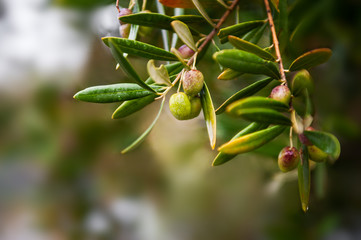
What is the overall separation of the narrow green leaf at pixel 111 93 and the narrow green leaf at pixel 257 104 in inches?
4.6

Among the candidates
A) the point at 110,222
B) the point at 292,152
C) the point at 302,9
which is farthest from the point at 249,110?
the point at 110,222

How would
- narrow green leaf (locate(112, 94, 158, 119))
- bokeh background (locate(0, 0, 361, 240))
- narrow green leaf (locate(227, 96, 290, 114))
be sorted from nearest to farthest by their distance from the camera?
narrow green leaf (locate(227, 96, 290, 114)) < narrow green leaf (locate(112, 94, 158, 119)) < bokeh background (locate(0, 0, 361, 240))

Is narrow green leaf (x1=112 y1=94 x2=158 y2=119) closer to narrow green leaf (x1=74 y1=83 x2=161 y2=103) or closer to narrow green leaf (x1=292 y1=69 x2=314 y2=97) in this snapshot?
narrow green leaf (x1=74 y1=83 x2=161 y2=103)

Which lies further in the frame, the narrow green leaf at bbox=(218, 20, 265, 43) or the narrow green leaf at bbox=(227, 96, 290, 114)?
the narrow green leaf at bbox=(218, 20, 265, 43)

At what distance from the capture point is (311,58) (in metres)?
0.28

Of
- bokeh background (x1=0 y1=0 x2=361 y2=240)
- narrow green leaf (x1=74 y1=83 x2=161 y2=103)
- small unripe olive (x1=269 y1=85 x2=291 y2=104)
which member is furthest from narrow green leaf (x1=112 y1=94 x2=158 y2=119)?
bokeh background (x1=0 y1=0 x2=361 y2=240)

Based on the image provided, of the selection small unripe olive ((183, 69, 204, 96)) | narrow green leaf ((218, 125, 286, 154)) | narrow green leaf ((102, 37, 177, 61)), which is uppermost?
narrow green leaf ((102, 37, 177, 61))

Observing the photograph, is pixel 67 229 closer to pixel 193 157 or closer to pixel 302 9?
pixel 193 157

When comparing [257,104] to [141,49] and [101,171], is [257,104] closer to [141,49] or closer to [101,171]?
[141,49]

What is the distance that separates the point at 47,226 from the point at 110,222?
1.10 ft

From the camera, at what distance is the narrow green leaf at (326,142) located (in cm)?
22

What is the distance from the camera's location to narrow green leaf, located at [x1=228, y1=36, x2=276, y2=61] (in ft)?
0.87

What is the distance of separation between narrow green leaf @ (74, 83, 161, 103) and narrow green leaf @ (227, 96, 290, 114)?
0.12 m

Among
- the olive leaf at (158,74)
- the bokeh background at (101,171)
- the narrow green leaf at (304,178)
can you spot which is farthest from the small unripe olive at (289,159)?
the bokeh background at (101,171)
